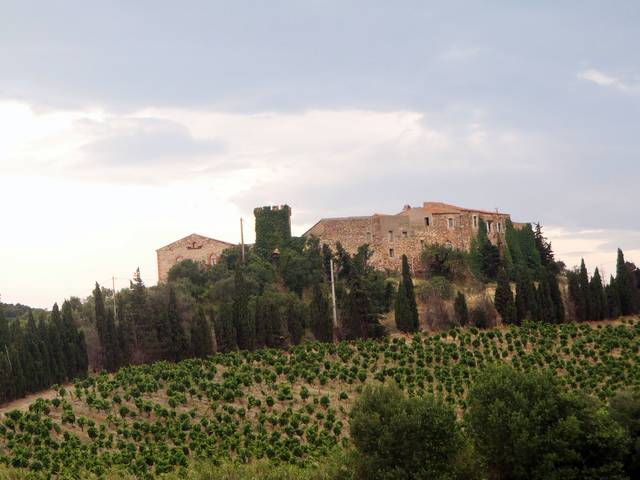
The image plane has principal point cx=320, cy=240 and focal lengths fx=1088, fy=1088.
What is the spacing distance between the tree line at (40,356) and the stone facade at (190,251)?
62.5 feet

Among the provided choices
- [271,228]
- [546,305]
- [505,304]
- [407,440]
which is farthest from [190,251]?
[407,440]

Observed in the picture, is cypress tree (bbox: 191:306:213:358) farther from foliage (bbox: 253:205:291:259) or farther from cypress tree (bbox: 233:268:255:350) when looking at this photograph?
foliage (bbox: 253:205:291:259)

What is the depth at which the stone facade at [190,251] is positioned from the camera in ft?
228

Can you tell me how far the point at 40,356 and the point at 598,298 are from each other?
99.8 feet

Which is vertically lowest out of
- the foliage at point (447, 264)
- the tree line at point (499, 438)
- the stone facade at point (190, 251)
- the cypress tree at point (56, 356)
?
the tree line at point (499, 438)

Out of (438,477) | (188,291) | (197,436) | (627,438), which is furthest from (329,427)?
(188,291)

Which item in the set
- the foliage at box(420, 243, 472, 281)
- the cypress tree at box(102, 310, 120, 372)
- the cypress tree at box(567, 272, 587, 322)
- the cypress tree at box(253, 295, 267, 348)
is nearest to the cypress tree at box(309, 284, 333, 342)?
the cypress tree at box(253, 295, 267, 348)

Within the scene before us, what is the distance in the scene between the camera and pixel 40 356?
46.7 meters

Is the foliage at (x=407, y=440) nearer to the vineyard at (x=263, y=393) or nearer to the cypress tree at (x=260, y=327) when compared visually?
the vineyard at (x=263, y=393)

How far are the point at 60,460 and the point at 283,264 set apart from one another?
32852mm

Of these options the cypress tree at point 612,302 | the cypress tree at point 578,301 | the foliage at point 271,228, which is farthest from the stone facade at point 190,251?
the cypress tree at point 612,302

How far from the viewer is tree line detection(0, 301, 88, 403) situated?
44.5m

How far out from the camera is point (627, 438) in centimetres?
3381

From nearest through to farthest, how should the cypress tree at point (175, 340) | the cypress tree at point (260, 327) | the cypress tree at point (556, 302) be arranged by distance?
the cypress tree at point (175, 340) < the cypress tree at point (260, 327) < the cypress tree at point (556, 302)
